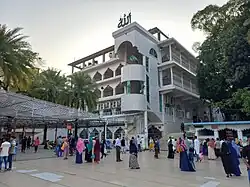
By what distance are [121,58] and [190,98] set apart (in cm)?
1387

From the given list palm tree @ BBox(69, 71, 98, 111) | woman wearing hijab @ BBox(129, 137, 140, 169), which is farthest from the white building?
woman wearing hijab @ BBox(129, 137, 140, 169)

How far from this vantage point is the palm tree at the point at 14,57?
13446mm

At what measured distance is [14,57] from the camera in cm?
1384

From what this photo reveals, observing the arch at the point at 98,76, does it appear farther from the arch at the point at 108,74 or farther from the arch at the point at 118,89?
the arch at the point at 118,89

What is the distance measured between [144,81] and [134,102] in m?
3.36

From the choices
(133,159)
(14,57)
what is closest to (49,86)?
(14,57)

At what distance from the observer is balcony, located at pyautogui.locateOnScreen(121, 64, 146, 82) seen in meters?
30.2

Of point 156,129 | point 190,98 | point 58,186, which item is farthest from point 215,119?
point 58,186

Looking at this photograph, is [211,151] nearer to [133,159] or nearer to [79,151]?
[133,159]

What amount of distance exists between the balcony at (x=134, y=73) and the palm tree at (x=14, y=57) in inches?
615

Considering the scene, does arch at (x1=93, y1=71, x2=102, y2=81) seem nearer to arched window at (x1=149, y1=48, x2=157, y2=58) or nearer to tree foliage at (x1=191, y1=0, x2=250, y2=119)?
arched window at (x1=149, y1=48, x2=157, y2=58)

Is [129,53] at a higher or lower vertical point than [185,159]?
higher

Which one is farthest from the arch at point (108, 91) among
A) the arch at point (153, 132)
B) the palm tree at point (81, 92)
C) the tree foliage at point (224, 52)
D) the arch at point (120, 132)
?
the tree foliage at point (224, 52)

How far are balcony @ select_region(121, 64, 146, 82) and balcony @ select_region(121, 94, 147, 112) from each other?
2212 mm
